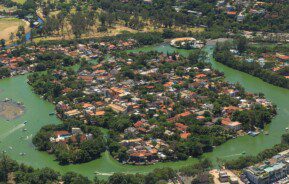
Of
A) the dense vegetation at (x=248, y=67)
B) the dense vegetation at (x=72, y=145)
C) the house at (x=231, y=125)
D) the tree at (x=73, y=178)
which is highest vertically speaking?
the dense vegetation at (x=248, y=67)

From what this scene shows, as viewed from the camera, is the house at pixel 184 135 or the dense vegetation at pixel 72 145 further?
the house at pixel 184 135

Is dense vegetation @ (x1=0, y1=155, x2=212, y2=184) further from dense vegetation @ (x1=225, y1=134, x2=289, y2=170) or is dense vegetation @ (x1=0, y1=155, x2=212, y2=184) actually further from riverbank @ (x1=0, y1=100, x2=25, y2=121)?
riverbank @ (x1=0, y1=100, x2=25, y2=121)

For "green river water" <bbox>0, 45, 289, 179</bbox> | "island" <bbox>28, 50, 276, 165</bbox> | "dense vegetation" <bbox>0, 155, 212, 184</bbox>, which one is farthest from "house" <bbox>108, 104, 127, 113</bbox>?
"dense vegetation" <bbox>0, 155, 212, 184</bbox>

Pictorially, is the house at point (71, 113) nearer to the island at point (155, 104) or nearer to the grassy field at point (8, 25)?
the island at point (155, 104)

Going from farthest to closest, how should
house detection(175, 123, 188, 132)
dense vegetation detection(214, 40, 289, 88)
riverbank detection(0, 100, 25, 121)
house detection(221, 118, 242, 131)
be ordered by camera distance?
dense vegetation detection(214, 40, 289, 88)
riverbank detection(0, 100, 25, 121)
house detection(221, 118, 242, 131)
house detection(175, 123, 188, 132)

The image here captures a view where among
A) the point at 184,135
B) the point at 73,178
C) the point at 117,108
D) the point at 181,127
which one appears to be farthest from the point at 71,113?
the point at 73,178

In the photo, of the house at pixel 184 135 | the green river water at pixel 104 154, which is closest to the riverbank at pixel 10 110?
the green river water at pixel 104 154

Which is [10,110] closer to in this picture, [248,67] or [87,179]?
[87,179]
